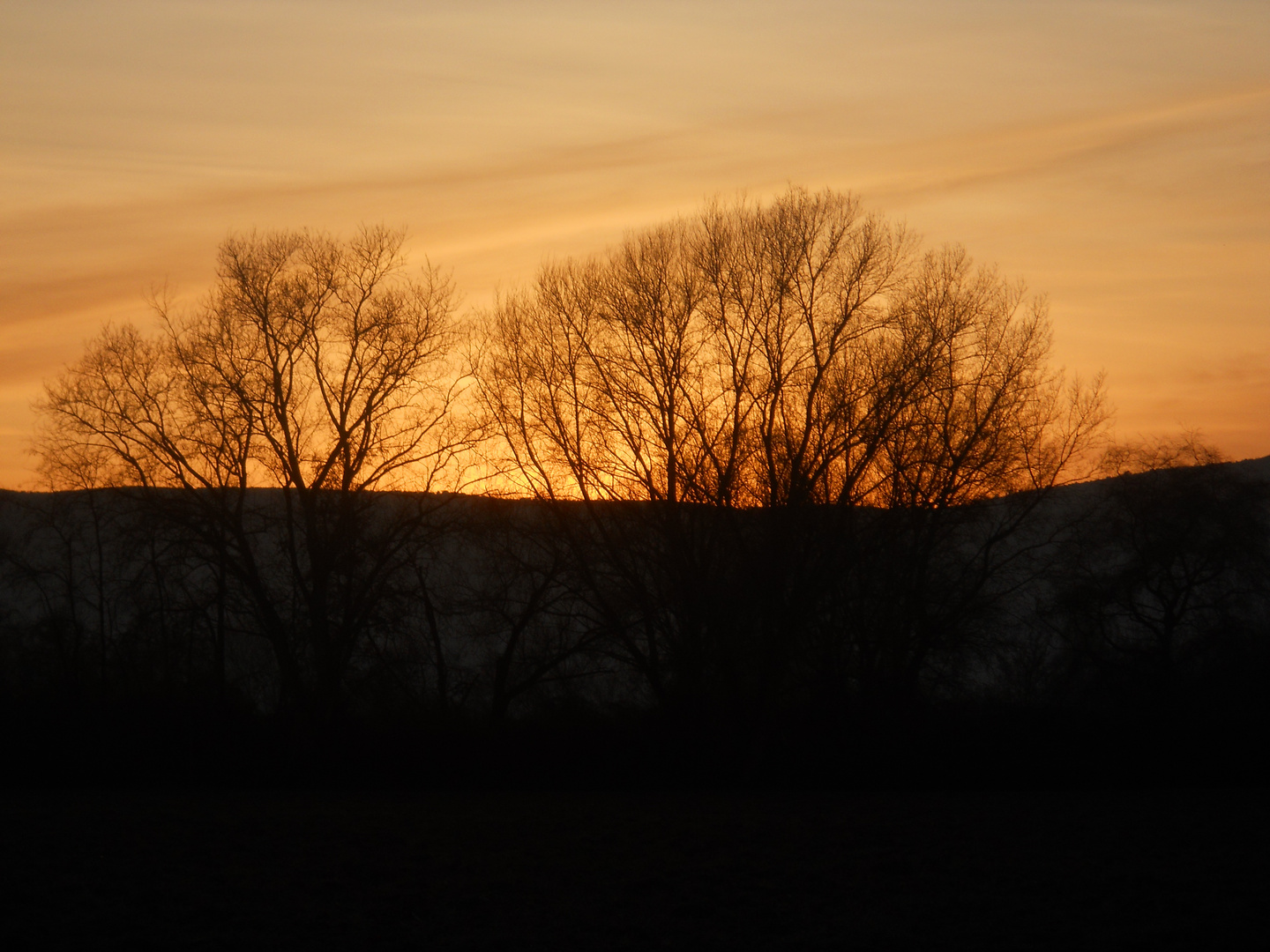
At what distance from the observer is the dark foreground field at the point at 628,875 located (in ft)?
36.1

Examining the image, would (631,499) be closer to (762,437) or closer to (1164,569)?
(762,437)

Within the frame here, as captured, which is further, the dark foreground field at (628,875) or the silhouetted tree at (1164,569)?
the silhouetted tree at (1164,569)

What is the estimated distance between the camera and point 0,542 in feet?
139

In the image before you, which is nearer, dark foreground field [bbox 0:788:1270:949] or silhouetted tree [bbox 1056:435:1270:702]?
dark foreground field [bbox 0:788:1270:949]

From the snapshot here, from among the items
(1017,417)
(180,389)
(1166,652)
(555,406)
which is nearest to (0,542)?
(180,389)

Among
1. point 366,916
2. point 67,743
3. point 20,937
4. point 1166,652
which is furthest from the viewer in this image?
point 1166,652

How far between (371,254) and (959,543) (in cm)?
1814

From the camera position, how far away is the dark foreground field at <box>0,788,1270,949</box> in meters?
11.0

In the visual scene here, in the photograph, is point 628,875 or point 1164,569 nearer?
point 628,875

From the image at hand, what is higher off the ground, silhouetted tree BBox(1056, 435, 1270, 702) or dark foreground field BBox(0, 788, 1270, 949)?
silhouetted tree BBox(1056, 435, 1270, 702)

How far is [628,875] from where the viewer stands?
1435cm

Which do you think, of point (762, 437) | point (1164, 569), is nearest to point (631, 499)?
point (762, 437)

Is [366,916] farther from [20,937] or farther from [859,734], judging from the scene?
[859,734]

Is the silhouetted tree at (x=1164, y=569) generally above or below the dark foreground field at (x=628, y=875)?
above
